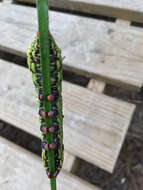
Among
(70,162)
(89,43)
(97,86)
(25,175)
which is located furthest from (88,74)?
(25,175)

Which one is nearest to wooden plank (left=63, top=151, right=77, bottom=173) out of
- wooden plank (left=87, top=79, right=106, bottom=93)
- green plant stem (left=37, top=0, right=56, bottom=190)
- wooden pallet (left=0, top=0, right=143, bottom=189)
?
wooden pallet (left=0, top=0, right=143, bottom=189)

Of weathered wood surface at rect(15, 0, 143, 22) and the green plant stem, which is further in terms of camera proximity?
weathered wood surface at rect(15, 0, 143, 22)

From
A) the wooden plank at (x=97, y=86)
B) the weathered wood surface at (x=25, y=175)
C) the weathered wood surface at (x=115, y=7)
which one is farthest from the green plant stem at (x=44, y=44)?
the weathered wood surface at (x=115, y=7)

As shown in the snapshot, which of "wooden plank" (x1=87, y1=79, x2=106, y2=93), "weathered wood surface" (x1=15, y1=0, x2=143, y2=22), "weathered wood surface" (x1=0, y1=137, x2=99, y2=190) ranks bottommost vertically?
"weathered wood surface" (x1=0, y1=137, x2=99, y2=190)

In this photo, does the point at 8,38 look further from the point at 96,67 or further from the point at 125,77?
the point at 125,77

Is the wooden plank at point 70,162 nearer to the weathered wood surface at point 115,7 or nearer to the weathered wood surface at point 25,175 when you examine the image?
the weathered wood surface at point 25,175

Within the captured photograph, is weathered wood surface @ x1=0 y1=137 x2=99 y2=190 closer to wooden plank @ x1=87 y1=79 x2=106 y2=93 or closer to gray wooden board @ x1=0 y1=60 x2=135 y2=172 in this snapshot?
gray wooden board @ x1=0 y1=60 x2=135 y2=172

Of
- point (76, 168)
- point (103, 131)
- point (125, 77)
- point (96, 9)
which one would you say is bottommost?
point (76, 168)

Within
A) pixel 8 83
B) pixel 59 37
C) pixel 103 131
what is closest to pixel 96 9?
pixel 59 37
